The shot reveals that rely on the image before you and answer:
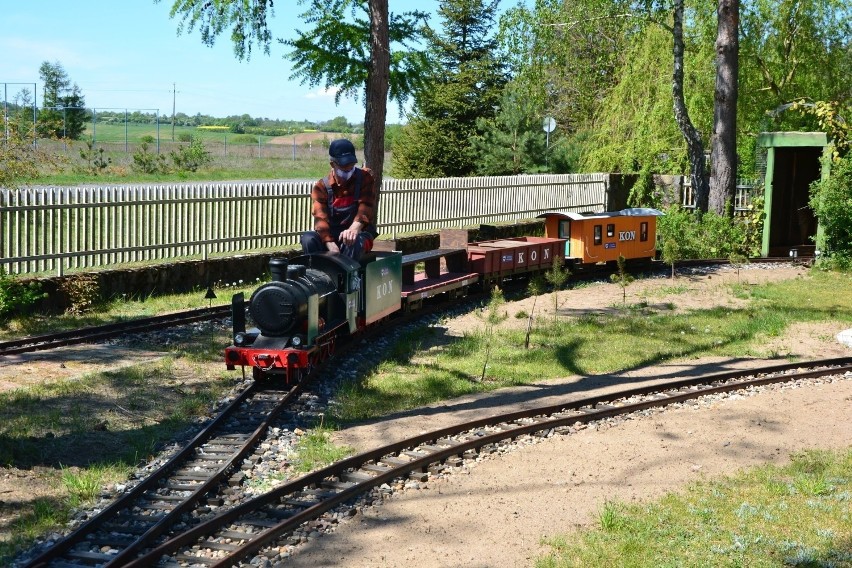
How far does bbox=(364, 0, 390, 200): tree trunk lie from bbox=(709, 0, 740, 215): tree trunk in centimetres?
1180

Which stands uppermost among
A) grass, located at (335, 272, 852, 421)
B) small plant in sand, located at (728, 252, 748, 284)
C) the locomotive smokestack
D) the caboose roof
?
the caboose roof

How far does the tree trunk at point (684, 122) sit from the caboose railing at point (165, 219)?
7351 millimetres

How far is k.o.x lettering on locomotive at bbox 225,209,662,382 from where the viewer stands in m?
11.8

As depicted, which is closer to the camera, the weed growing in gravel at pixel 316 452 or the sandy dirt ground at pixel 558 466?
the sandy dirt ground at pixel 558 466

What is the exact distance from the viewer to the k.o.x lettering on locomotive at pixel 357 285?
11.8 metres

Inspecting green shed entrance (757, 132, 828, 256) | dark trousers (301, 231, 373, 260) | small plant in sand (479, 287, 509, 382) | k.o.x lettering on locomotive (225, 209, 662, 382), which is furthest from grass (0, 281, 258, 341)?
green shed entrance (757, 132, 828, 256)

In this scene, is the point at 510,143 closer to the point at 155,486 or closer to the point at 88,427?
the point at 88,427

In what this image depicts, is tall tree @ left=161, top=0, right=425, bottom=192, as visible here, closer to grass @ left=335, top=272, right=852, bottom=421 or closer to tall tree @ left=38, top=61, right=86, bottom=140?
grass @ left=335, top=272, right=852, bottom=421

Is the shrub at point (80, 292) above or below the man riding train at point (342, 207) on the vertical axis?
below

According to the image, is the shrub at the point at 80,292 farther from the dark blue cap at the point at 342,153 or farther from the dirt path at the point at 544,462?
the dark blue cap at the point at 342,153

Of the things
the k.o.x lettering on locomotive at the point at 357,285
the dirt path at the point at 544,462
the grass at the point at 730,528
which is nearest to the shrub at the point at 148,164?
the k.o.x lettering on locomotive at the point at 357,285

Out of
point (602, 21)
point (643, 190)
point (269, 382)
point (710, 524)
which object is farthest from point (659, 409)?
point (643, 190)

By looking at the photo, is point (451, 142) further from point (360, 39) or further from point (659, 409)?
point (659, 409)

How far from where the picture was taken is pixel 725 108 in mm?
28266
